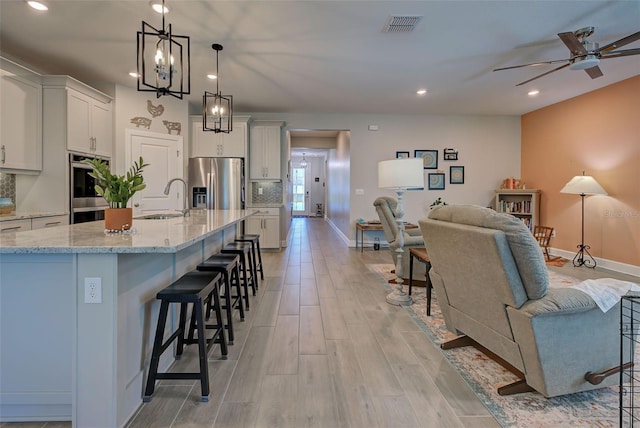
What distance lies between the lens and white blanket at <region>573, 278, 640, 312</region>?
168cm

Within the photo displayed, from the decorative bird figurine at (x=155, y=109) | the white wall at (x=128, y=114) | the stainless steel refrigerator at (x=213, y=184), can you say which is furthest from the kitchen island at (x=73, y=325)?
Result: the stainless steel refrigerator at (x=213, y=184)

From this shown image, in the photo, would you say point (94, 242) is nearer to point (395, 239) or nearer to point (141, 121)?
point (395, 239)

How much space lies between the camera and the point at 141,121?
16.8ft

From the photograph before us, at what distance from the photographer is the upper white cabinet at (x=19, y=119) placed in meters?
3.39

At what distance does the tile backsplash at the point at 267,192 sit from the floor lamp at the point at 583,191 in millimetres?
4903

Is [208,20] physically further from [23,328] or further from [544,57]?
[544,57]

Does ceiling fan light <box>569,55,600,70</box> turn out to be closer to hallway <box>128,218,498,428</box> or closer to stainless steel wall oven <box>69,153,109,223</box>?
hallway <box>128,218,498,428</box>

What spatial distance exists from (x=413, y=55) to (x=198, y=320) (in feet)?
12.1

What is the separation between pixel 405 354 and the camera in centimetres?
233

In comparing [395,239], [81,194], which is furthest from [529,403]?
[81,194]

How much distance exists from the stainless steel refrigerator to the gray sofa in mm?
4721

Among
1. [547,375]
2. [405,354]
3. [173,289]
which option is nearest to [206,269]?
[173,289]

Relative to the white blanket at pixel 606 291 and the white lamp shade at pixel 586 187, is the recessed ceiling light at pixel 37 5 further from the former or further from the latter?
the white lamp shade at pixel 586 187

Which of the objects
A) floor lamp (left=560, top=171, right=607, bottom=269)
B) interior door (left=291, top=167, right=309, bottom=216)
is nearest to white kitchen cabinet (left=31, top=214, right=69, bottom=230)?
floor lamp (left=560, top=171, right=607, bottom=269)
